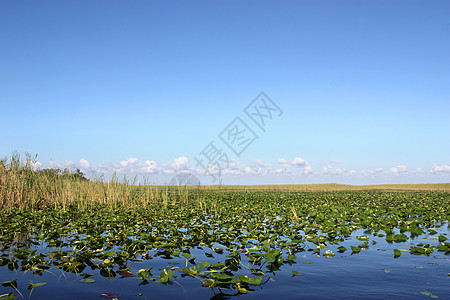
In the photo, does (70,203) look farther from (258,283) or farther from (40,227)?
(258,283)

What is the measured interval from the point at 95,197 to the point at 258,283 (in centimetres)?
1198

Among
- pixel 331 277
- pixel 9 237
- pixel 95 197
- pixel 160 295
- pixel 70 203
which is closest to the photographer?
pixel 160 295

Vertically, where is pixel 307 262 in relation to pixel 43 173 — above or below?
below

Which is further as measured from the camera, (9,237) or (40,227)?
(40,227)

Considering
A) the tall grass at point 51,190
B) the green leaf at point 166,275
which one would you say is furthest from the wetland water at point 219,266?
the tall grass at point 51,190

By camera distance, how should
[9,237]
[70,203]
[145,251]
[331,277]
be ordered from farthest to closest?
[70,203], [9,237], [145,251], [331,277]

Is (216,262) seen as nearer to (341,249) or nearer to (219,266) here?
(219,266)

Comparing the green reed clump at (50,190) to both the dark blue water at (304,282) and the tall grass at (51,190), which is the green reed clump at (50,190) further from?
the dark blue water at (304,282)

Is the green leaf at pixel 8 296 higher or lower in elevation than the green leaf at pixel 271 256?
lower

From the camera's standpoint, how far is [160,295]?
3803 millimetres

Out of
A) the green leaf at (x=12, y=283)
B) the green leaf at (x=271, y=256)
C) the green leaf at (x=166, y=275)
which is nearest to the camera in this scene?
the green leaf at (x=12, y=283)

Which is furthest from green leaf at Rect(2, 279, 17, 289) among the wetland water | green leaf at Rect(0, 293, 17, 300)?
green leaf at Rect(0, 293, 17, 300)

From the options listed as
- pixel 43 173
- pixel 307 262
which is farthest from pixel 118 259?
pixel 43 173

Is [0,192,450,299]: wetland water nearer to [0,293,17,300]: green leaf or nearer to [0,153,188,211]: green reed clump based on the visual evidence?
[0,293,17,300]: green leaf
